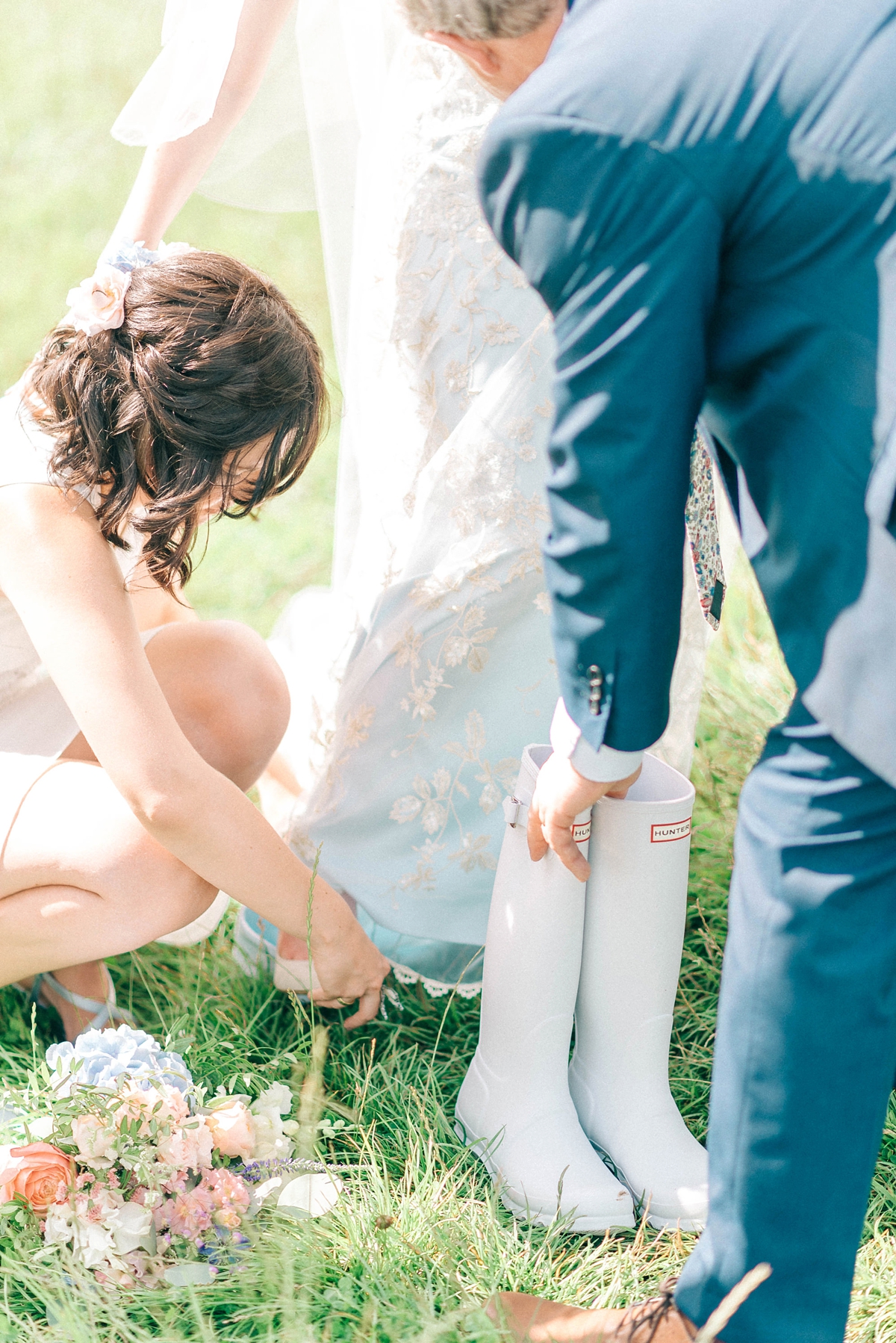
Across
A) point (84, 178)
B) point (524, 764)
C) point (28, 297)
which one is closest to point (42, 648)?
point (524, 764)

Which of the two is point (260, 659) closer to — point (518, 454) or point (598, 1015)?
point (518, 454)

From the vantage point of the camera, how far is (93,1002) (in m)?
1.63

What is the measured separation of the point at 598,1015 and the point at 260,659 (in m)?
0.69

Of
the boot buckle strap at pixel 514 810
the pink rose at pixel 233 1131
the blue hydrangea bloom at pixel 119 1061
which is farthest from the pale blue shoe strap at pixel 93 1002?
the boot buckle strap at pixel 514 810

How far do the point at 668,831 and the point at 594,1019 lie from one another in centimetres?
26

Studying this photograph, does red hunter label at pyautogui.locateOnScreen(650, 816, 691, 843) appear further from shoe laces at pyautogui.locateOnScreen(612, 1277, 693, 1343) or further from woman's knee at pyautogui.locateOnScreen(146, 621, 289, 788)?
woman's knee at pyautogui.locateOnScreen(146, 621, 289, 788)

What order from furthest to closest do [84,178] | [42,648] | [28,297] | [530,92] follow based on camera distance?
[84,178]
[28,297]
[42,648]
[530,92]

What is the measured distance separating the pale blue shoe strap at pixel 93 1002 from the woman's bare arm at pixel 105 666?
0.35m

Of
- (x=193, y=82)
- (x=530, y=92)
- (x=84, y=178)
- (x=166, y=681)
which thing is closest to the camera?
(x=530, y=92)

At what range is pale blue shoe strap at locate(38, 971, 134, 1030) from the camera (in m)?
1.63

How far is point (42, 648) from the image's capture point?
4.50ft

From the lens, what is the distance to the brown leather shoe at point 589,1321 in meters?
1.08

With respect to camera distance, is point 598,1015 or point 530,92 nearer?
point 530,92

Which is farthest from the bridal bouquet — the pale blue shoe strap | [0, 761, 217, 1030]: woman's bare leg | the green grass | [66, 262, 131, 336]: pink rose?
the green grass
